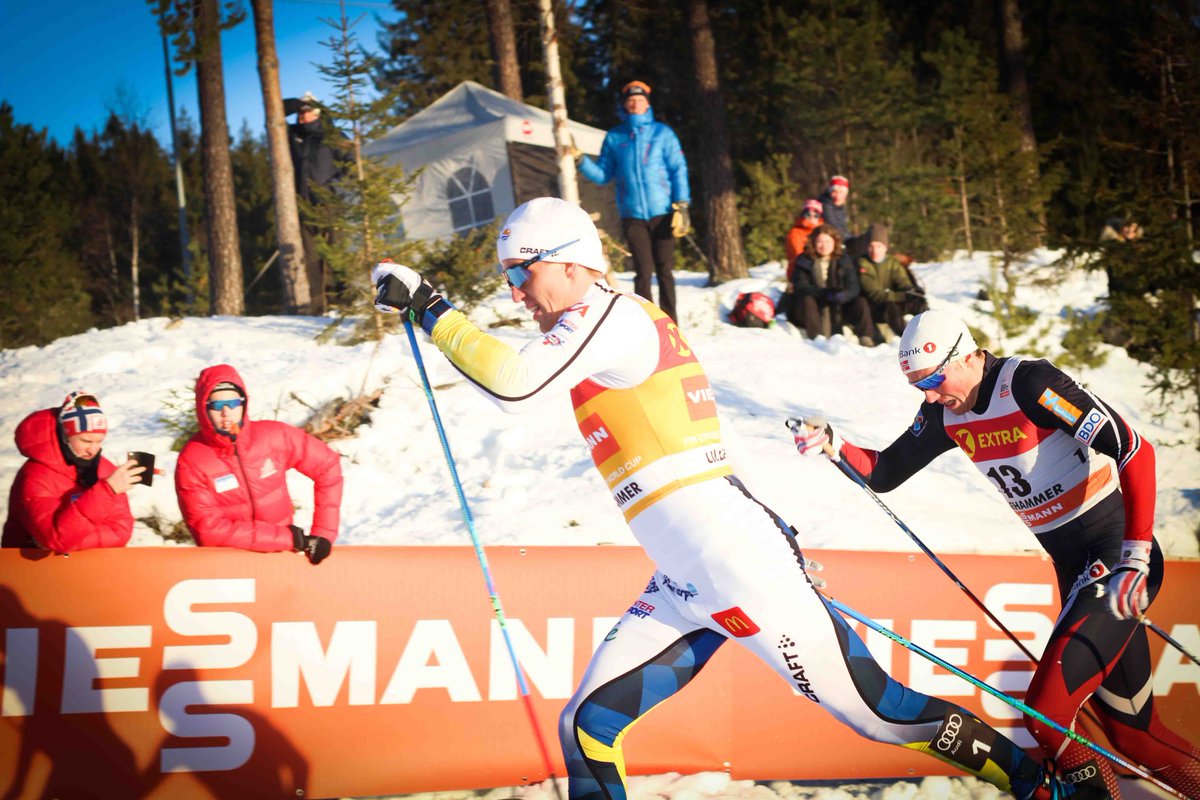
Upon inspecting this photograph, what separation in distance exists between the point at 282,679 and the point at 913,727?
9.16ft

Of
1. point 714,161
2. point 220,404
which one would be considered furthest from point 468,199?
point 220,404

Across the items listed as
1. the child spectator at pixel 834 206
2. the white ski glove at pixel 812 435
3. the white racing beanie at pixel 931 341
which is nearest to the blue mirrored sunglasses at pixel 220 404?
the white ski glove at pixel 812 435

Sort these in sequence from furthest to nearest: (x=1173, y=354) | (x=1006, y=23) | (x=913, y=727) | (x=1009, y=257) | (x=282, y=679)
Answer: (x=1006, y=23) → (x=1009, y=257) → (x=1173, y=354) → (x=282, y=679) → (x=913, y=727)

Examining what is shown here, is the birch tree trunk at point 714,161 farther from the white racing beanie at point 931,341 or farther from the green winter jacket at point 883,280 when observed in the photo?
the white racing beanie at point 931,341

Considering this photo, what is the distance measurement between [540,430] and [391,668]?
4.19 meters

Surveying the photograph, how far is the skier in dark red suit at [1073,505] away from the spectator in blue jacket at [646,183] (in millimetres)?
5749

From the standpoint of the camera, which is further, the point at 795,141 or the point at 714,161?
the point at 795,141

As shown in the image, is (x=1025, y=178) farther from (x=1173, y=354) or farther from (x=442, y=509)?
(x=442, y=509)

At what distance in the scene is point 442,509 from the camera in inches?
299

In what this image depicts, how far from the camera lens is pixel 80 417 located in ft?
16.1

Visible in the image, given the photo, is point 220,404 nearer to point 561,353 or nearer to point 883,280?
point 561,353

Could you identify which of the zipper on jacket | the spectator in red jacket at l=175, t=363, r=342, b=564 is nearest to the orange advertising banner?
the spectator in red jacket at l=175, t=363, r=342, b=564

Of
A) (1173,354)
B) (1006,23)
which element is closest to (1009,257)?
(1173,354)

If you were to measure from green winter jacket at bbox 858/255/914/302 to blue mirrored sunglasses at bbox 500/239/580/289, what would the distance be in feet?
28.2
